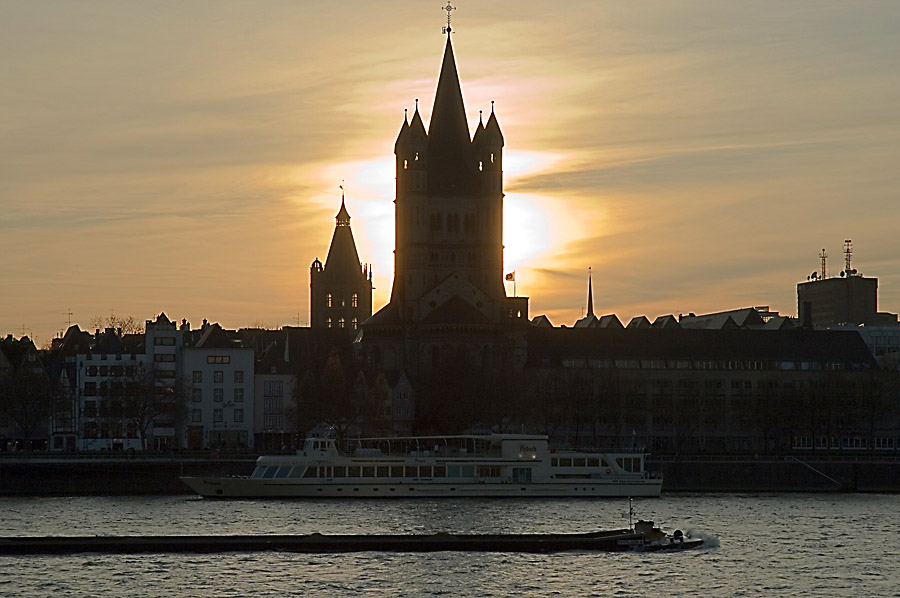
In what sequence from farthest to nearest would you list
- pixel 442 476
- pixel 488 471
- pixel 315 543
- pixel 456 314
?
pixel 456 314, pixel 488 471, pixel 442 476, pixel 315 543

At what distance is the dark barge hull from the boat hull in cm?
3850

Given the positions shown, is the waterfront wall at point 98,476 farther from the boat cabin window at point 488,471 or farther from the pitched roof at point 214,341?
the pitched roof at point 214,341

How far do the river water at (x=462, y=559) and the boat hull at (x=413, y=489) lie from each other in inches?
255

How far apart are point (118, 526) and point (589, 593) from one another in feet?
113

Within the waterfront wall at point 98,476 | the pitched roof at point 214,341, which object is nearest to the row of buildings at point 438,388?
the pitched roof at point 214,341

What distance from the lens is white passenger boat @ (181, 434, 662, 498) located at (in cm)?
11906

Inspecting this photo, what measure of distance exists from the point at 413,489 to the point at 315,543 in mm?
43015

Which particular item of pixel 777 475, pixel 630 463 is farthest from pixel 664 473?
pixel 777 475

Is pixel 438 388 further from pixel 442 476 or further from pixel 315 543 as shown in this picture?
pixel 315 543

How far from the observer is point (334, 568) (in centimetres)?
7325

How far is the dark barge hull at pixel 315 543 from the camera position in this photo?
251 ft

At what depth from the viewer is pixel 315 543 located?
77.6m

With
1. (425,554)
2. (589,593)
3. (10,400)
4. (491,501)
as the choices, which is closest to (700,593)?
(589,593)

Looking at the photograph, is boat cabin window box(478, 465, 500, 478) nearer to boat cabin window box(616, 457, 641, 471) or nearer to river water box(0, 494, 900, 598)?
boat cabin window box(616, 457, 641, 471)
